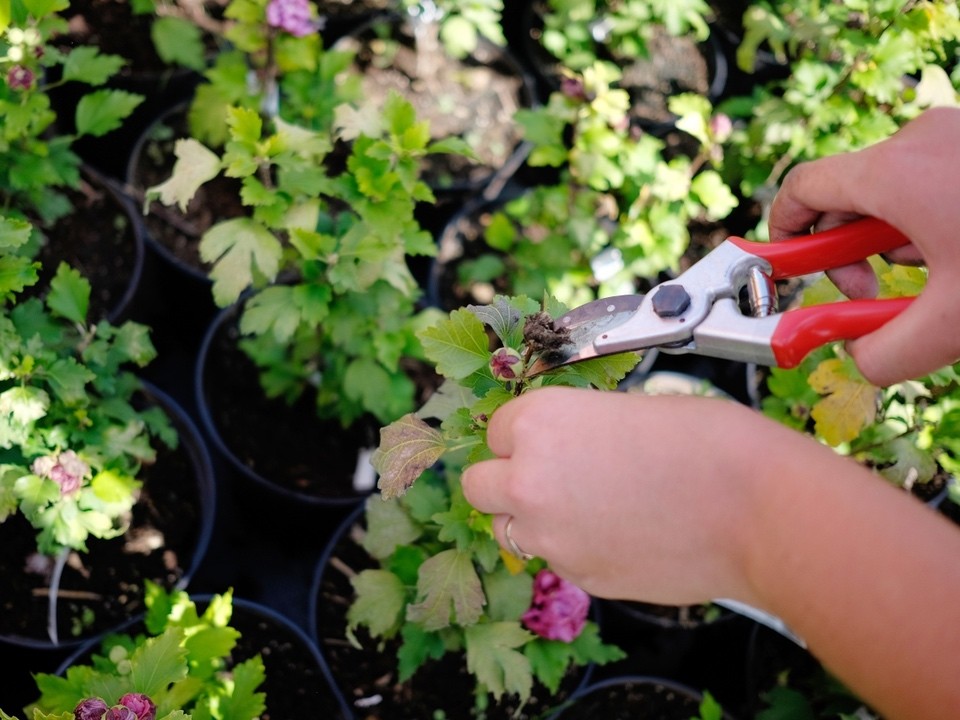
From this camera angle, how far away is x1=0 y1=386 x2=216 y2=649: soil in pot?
1.65 m

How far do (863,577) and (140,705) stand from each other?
2.81 ft

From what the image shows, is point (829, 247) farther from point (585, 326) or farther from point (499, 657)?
point (499, 657)

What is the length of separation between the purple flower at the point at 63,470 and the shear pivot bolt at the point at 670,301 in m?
0.95

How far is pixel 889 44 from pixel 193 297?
5.89ft

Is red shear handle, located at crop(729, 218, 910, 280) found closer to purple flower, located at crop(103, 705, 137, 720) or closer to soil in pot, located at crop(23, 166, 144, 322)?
purple flower, located at crop(103, 705, 137, 720)

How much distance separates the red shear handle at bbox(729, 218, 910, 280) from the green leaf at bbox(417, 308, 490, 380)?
37cm

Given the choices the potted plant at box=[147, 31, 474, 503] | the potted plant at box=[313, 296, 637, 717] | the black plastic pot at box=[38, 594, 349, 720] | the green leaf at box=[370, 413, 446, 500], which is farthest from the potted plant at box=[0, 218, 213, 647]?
the green leaf at box=[370, 413, 446, 500]

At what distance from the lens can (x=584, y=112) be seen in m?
1.83

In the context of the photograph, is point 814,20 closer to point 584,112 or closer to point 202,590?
point 584,112

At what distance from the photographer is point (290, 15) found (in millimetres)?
1593

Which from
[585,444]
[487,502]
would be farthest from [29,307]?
[585,444]

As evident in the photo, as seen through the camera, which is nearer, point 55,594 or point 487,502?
point 487,502

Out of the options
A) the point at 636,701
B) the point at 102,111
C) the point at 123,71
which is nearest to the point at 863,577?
the point at 636,701

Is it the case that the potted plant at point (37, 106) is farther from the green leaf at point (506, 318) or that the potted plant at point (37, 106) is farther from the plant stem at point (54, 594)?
the green leaf at point (506, 318)
